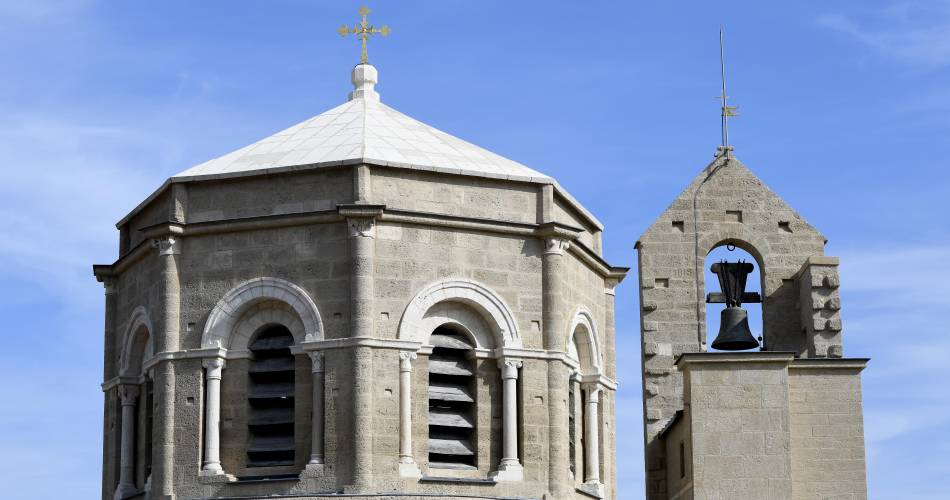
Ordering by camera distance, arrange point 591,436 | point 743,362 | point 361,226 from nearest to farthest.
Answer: point 743,362
point 361,226
point 591,436

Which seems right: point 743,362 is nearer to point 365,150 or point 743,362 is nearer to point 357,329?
point 357,329

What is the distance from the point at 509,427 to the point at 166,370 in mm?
6554

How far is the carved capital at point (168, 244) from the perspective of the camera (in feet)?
147

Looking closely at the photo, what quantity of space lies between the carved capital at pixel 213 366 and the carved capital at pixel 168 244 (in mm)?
2241

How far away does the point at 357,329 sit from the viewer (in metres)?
43.3

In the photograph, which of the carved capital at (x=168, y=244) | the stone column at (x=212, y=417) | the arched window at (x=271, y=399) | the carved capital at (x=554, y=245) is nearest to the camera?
the stone column at (x=212, y=417)

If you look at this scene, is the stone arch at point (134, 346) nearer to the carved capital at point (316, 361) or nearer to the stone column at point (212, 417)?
the stone column at point (212, 417)

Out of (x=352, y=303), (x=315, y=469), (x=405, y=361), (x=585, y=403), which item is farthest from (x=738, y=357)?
(x=315, y=469)

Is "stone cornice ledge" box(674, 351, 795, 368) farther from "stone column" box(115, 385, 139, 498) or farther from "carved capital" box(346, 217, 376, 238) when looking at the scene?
"stone column" box(115, 385, 139, 498)

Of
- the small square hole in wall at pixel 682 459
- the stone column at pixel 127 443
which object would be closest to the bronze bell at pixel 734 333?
A: the small square hole in wall at pixel 682 459

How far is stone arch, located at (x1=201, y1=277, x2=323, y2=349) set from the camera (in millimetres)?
43938

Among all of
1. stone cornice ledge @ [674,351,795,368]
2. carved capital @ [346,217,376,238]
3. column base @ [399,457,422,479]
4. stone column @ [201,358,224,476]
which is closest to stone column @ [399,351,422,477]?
column base @ [399,457,422,479]

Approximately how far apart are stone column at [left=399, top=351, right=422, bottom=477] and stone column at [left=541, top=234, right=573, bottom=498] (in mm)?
2703

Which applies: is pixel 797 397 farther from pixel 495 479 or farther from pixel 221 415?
pixel 221 415
